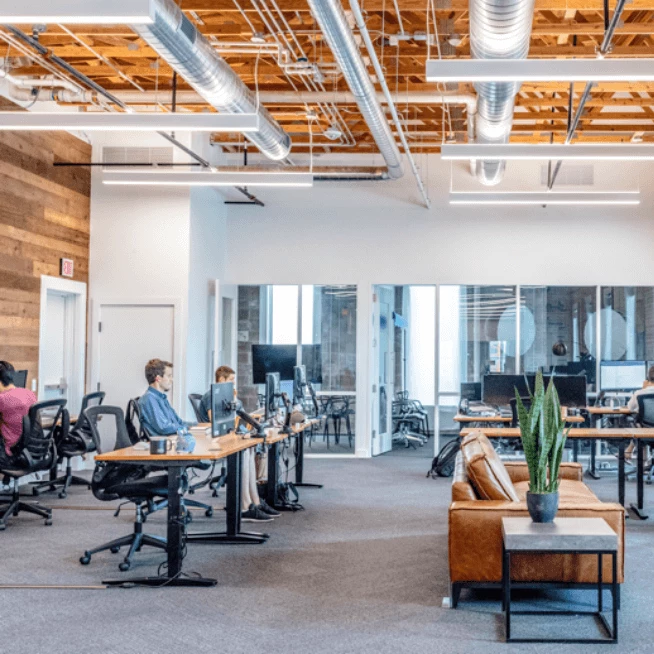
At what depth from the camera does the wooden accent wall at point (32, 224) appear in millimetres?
8797

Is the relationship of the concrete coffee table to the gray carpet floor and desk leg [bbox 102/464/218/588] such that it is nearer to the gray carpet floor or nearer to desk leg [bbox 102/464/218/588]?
the gray carpet floor

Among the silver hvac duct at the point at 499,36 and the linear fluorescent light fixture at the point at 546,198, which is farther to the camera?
the linear fluorescent light fixture at the point at 546,198

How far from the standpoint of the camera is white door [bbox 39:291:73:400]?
32.9 ft

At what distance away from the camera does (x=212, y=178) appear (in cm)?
942

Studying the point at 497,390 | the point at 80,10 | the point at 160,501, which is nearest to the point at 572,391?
the point at 497,390

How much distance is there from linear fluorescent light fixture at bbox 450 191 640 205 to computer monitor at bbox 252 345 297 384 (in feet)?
8.83

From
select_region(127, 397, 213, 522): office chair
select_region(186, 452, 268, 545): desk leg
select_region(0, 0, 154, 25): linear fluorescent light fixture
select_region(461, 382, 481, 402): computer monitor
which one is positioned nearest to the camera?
select_region(0, 0, 154, 25): linear fluorescent light fixture

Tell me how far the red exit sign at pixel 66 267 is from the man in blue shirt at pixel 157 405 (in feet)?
12.3

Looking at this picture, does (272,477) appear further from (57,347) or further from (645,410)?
(645,410)

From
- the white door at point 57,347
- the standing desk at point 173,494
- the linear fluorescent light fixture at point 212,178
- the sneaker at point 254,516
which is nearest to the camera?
the standing desk at point 173,494

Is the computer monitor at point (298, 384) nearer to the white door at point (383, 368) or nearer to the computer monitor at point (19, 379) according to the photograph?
the computer monitor at point (19, 379)

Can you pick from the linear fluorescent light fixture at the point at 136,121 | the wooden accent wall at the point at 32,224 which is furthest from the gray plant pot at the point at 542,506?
the wooden accent wall at the point at 32,224

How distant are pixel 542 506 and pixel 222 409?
2459mm

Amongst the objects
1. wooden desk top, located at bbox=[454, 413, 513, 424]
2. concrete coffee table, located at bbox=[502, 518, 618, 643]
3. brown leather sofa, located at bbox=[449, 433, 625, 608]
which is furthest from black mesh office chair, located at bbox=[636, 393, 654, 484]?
concrete coffee table, located at bbox=[502, 518, 618, 643]
